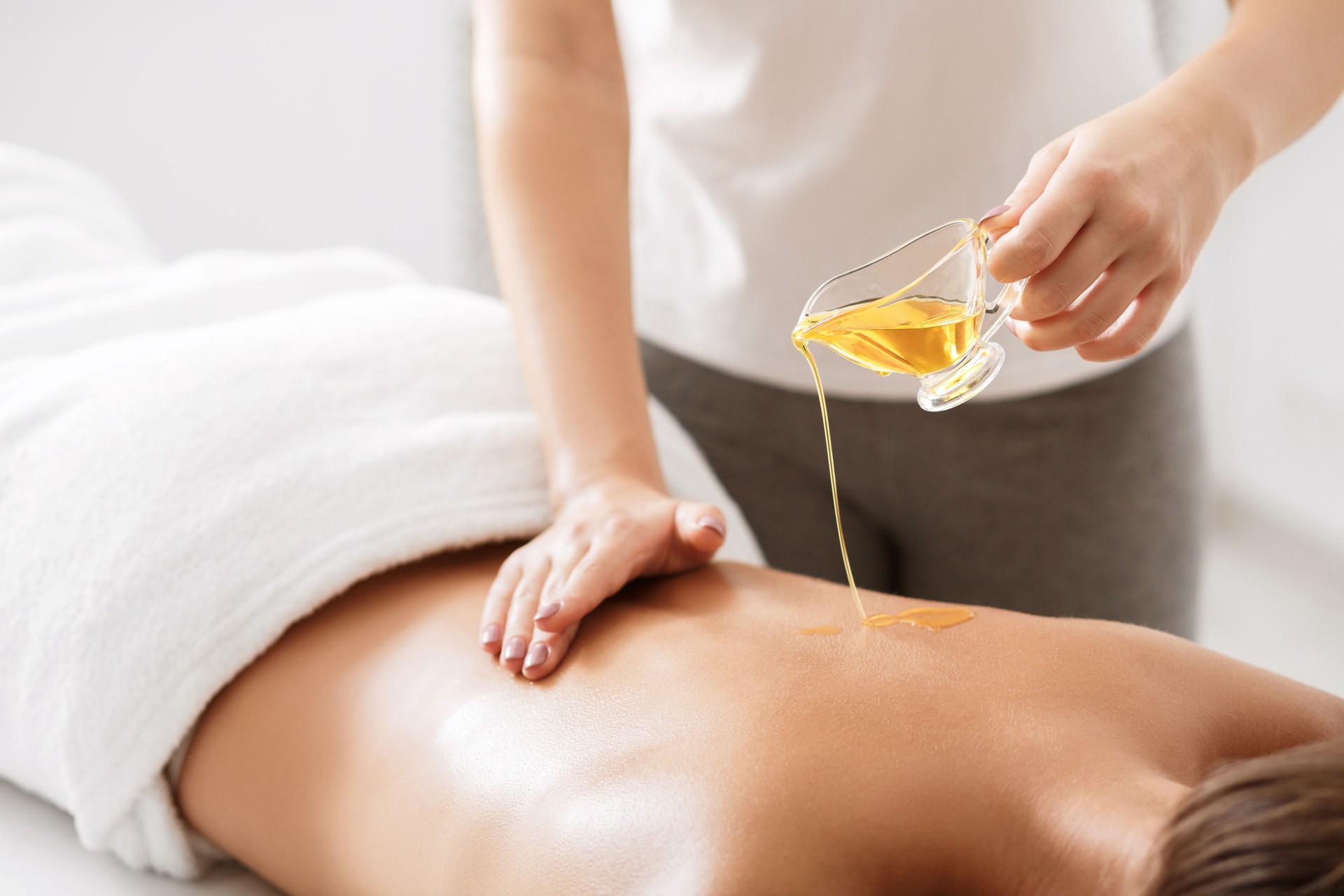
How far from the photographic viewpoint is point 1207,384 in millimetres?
2783

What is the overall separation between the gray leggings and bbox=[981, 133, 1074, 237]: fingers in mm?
526

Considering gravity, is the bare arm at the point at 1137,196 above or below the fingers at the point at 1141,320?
above

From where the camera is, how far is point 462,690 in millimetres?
820

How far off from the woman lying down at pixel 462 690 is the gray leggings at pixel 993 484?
15cm

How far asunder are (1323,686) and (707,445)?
1638 millimetres

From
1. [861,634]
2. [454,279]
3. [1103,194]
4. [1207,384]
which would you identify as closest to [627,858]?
[861,634]

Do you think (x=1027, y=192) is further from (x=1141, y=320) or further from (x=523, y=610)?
(x=523, y=610)

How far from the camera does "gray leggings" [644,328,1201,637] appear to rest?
1213mm

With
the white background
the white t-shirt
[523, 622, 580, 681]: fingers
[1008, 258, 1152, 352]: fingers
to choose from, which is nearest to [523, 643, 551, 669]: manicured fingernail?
[523, 622, 580, 681]: fingers

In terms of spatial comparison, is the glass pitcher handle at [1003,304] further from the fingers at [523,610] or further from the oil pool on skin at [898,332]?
the fingers at [523,610]

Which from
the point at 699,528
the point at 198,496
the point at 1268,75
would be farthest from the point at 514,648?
the point at 1268,75

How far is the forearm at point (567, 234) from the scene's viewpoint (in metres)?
0.99

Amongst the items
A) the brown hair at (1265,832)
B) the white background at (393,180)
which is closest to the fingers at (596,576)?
the brown hair at (1265,832)

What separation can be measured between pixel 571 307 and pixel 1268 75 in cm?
60
